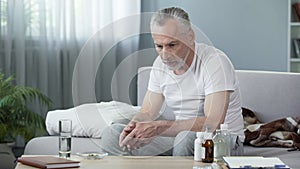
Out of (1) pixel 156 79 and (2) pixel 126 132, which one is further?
(1) pixel 156 79

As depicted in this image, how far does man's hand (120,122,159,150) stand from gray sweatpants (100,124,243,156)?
0.05m

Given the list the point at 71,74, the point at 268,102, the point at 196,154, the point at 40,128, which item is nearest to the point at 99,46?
the point at 71,74

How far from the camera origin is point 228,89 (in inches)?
105

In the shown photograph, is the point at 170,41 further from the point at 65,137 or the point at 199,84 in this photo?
the point at 65,137

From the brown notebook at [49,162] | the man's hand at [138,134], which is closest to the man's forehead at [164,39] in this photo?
the man's hand at [138,134]

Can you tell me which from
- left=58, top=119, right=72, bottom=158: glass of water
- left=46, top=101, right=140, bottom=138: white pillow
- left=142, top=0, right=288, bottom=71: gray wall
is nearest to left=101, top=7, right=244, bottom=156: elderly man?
left=46, top=101, right=140, bottom=138: white pillow

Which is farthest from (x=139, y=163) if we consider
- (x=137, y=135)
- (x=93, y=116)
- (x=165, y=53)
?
(x=93, y=116)

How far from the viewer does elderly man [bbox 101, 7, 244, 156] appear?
8.52 feet

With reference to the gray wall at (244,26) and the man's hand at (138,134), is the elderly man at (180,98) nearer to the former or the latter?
the man's hand at (138,134)

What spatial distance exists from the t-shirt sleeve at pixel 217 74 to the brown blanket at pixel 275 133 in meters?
0.61

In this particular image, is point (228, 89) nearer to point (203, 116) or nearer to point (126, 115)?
point (203, 116)

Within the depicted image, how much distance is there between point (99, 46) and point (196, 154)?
2.19 metres

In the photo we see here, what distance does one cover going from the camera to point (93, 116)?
325 cm

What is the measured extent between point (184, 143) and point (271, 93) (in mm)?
1072
